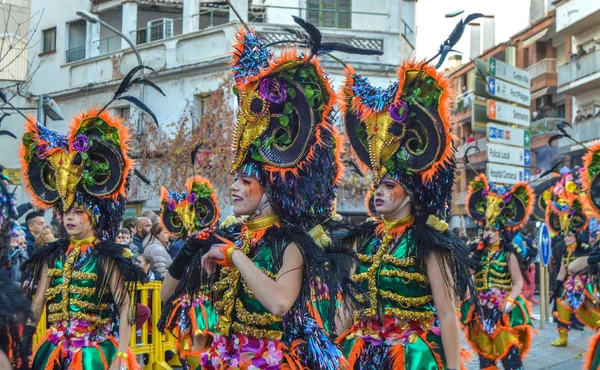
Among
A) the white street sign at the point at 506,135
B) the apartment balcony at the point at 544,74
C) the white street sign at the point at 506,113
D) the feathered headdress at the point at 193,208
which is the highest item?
the apartment balcony at the point at 544,74

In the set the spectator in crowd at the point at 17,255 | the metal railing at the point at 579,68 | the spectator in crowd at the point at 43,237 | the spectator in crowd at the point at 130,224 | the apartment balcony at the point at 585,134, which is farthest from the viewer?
the metal railing at the point at 579,68

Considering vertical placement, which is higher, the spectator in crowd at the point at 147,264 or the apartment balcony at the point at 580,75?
the apartment balcony at the point at 580,75

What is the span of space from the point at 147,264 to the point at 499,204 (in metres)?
4.23

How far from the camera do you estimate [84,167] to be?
21.5 feet

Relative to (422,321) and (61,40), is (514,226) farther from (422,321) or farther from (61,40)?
(61,40)

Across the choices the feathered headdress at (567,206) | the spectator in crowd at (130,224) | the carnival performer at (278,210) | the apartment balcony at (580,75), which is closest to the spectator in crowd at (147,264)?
the spectator in crowd at (130,224)

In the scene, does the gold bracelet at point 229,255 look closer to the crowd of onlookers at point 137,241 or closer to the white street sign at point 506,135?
the crowd of onlookers at point 137,241

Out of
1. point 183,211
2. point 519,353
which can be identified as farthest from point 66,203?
point 519,353

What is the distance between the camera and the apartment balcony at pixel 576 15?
37438 millimetres

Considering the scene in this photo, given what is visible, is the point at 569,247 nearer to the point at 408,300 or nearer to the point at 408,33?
the point at 408,300

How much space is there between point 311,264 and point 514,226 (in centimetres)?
680

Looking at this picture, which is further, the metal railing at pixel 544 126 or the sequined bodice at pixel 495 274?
the metal railing at pixel 544 126

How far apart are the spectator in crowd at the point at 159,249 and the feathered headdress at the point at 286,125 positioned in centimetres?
623

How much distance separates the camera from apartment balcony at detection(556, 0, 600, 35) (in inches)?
1474
